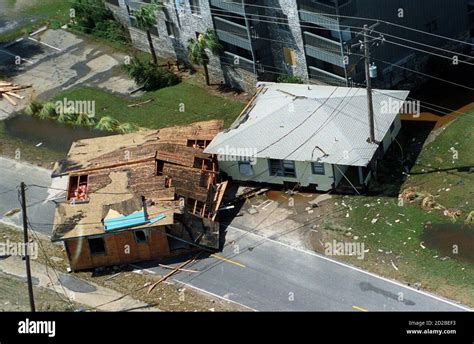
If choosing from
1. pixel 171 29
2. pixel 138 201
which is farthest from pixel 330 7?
pixel 138 201

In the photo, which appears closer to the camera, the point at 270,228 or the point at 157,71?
the point at 270,228

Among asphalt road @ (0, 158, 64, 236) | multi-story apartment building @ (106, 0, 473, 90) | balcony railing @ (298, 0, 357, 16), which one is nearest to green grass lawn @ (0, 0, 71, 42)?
multi-story apartment building @ (106, 0, 473, 90)

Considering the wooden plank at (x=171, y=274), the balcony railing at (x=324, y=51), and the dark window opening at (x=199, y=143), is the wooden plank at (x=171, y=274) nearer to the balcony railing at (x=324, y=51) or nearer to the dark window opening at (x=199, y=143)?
the dark window opening at (x=199, y=143)

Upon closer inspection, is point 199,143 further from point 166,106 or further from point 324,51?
point 324,51

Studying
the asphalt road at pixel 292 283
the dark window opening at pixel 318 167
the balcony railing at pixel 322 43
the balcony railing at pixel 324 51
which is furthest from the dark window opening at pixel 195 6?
the asphalt road at pixel 292 283

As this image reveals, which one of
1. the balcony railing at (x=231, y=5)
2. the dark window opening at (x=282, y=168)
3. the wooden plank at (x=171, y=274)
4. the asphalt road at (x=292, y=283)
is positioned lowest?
the asphalt road at (x=292, y=283)
